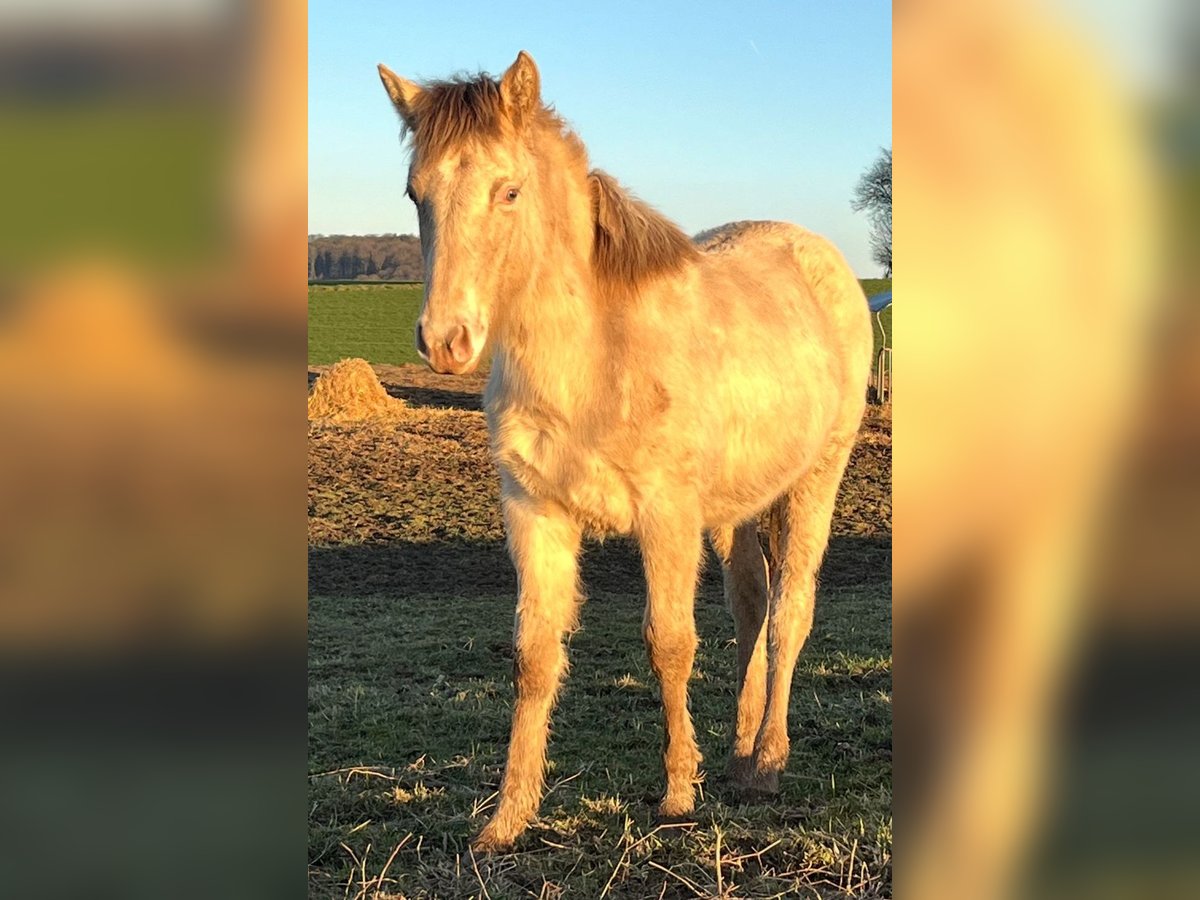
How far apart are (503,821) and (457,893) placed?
0.45 metres

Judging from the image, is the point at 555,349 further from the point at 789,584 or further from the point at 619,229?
the point at 789,584

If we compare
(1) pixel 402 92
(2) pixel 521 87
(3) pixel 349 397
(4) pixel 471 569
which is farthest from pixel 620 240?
(3) pixel 349 397

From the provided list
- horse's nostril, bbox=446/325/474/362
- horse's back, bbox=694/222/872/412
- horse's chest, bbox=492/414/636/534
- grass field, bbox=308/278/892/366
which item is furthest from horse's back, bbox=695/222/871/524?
grass field, bbox=308/278/892/366

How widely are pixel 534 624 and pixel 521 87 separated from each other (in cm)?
198

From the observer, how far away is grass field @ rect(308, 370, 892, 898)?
3.68 metres

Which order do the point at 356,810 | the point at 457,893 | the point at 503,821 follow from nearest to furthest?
the point at 457,893, the point at 503,821, the point at 356,810

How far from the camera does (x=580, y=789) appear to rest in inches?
180

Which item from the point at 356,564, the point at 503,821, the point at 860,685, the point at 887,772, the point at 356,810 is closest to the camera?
the point at 503,821

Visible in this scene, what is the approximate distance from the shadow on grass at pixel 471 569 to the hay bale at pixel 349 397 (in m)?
5.89

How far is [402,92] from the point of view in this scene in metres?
3.35
